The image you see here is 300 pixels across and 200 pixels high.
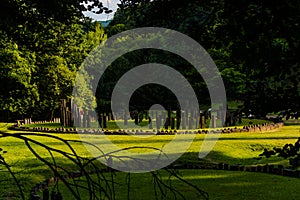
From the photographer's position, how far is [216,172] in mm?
16469

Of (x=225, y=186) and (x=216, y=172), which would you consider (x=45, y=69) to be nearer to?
(x=216, y=172)

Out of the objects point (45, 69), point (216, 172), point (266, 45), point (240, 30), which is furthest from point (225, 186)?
point (45, 69)

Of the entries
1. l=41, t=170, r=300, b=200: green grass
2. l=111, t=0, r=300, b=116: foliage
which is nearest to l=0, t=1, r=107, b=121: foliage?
l=41, t=170, r=300, b=200: green grass

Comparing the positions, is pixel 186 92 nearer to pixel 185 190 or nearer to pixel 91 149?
pixel 91 149

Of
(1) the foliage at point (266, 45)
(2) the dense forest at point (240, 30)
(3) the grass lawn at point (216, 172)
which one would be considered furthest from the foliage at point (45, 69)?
(1) the foliage at point (266, 45)

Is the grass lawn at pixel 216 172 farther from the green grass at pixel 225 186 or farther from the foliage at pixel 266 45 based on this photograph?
the foliage at pixel 266 45

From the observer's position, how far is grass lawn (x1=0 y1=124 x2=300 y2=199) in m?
12.8

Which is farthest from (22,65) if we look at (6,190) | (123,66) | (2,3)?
(2,3)

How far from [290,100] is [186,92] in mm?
39272

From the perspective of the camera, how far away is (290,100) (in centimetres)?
747

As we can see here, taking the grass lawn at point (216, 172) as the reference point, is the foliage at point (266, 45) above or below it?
above

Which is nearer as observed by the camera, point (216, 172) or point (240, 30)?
point (240, 30)

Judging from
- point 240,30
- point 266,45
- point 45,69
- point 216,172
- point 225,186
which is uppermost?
point 45,69

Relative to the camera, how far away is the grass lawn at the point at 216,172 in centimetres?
1284
